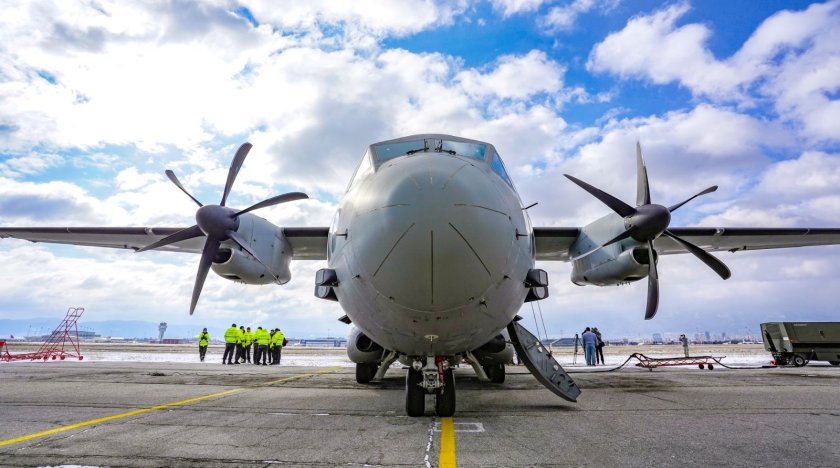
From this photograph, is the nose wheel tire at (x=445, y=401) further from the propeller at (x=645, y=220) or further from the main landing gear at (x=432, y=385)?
the propeller at (x=645, y=220)

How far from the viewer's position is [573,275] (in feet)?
37.4

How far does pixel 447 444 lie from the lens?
459 cm

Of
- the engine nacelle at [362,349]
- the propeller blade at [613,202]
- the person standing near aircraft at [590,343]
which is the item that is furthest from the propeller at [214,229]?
the person standing near aircraft at [590,343]

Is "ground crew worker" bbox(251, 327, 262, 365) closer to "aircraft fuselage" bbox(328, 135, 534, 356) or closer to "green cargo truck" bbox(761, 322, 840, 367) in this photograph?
"aircraft fuselage" bbox(328, 135, 534, 356)

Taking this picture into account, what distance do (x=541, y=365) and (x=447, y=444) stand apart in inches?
146

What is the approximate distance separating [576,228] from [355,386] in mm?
6603

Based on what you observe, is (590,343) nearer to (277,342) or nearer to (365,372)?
(365,372)

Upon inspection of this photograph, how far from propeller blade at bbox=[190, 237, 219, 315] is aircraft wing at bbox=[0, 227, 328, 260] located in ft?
9.18

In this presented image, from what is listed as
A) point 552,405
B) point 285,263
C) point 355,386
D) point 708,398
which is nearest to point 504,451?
point 552,405

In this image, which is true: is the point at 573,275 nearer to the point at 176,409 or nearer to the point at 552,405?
the point at 552,405

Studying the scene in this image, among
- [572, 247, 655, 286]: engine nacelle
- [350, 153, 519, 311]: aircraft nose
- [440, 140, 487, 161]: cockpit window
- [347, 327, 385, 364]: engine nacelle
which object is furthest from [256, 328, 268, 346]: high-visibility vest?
[350, 153, 519, 311]: aircraft nose

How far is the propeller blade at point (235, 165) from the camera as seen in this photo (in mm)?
9410

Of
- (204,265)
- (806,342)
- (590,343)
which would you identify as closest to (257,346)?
(204,265)

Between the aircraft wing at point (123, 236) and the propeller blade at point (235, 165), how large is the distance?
194 centimetres
